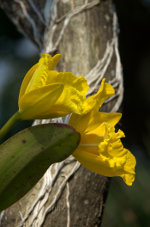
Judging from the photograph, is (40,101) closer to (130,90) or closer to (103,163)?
(103,163)

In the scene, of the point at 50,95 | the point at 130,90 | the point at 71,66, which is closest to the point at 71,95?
the point at 50,95

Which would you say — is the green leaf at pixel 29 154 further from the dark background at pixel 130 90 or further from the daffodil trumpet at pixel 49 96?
the dark background at pixel 130 90

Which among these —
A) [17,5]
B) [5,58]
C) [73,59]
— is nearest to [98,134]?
[73,59]

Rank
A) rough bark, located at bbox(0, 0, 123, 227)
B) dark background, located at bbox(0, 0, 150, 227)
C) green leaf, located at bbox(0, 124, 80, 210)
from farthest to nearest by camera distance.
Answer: dark background, located at bbox(0, 0, 150, 227)
rough bark, located at bbox(0, 0, 123, 227)
green leaf, located at bbox(0, 124, 80, 210)

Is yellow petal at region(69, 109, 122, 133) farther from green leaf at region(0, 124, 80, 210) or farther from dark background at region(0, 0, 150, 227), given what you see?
dark background at region(0, 0, 150, 227)

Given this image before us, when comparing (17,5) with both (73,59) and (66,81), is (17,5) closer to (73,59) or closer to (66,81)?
(73,59)

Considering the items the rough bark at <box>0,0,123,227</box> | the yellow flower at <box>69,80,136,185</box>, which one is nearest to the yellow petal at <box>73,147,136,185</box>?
the yellow flower at <box>69,80,136,185</box>

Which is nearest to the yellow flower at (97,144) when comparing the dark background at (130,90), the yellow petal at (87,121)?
A: the yellow petal at (87,121)
